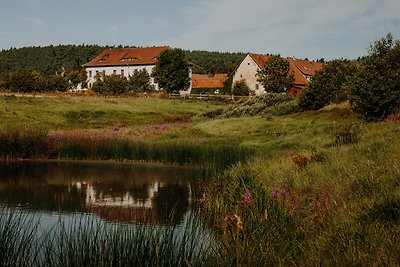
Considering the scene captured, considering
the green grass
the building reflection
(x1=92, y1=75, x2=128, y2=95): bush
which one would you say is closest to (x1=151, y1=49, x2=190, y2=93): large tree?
(x1=92, y1=75, x2=128, y2=95): bush

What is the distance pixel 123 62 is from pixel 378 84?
8313cm

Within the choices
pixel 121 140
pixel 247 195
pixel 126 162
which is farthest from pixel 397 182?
pixel 121 140

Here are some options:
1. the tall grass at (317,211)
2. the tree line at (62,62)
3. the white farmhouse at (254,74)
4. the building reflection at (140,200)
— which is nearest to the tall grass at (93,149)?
the building reflection at (140,200)

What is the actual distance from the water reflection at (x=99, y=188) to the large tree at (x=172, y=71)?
199 feet

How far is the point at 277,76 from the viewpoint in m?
73.8

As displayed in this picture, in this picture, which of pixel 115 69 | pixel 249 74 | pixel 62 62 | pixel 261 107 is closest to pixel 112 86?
pixel 249 74

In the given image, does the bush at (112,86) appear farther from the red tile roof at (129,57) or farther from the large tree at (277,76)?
the red tile roof at (129,57)

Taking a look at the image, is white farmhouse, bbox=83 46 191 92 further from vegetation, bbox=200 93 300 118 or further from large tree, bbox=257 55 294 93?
vegetation, bbox=200 93 300 118

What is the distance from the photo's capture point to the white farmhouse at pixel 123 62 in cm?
10444

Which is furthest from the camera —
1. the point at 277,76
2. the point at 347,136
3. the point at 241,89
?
the point at 241,89

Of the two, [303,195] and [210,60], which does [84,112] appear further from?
[210,60]

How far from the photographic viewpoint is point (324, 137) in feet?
80.7

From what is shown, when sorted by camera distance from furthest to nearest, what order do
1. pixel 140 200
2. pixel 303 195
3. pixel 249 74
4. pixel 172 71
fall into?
1. pixel 172 71
2. pixel 249 74
3. pixel 140 200
4. pixel 303 195

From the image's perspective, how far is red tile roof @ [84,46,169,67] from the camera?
105062 mm
